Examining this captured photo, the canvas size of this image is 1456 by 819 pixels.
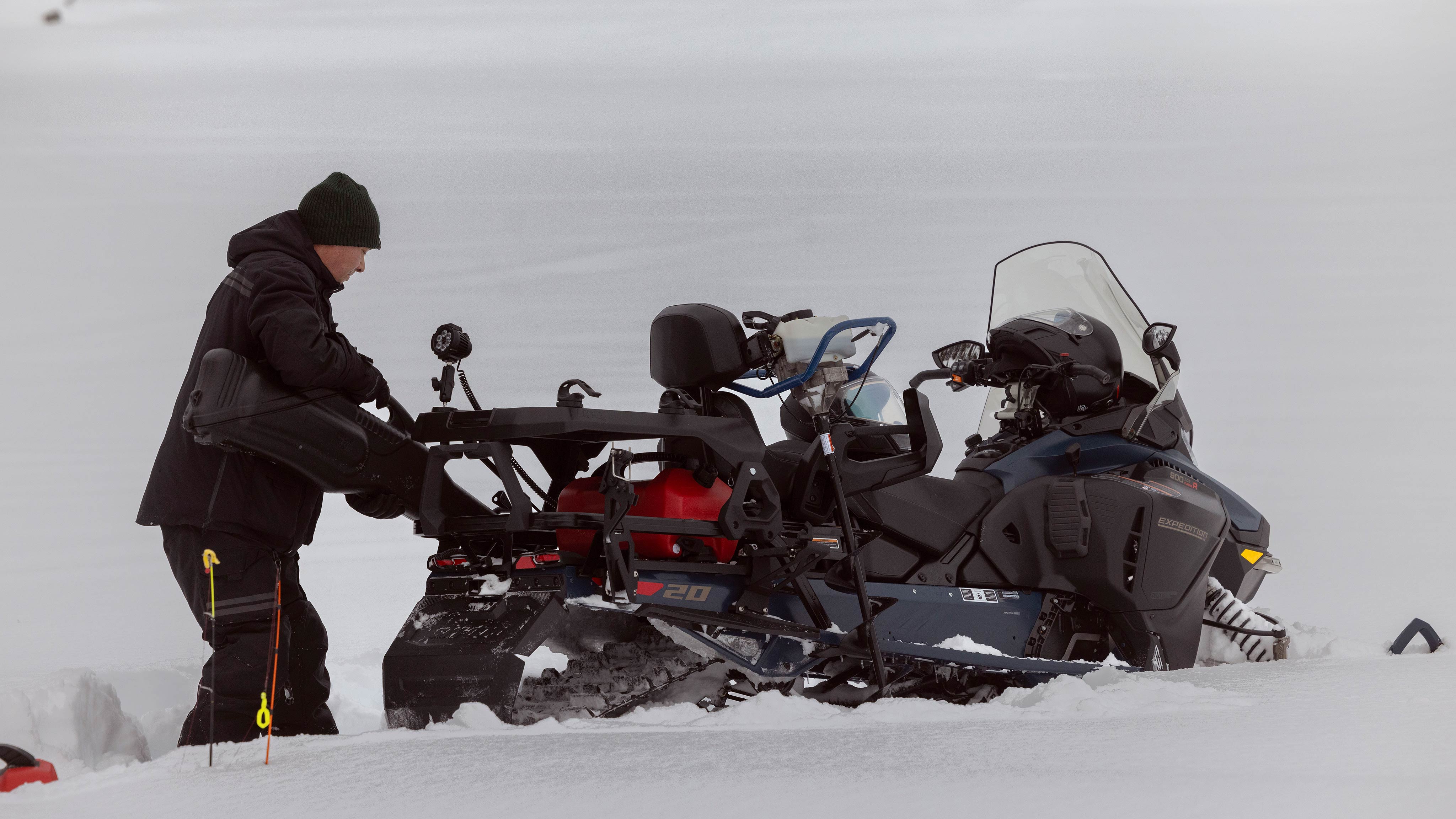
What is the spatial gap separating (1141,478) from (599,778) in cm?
210

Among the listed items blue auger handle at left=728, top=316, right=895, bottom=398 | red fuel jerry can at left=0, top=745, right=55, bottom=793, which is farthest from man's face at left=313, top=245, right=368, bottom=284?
red fuel jerry can at left=0, top=745, right=55, bottom=793

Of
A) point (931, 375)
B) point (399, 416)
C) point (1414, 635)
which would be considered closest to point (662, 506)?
point (399, 416)

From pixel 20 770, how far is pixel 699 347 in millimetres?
1683

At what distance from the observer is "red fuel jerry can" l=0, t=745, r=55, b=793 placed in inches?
78.5

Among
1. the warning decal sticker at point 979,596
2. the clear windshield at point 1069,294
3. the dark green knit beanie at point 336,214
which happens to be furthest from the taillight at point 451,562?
the clear windshield at point 1069,294

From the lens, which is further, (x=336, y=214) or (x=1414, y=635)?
(x=1414, y=635)

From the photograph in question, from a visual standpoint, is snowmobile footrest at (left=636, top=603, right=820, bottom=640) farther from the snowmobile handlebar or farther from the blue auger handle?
the snowmobile handlebar

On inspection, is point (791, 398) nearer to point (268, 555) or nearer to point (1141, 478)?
point (1141, 478)

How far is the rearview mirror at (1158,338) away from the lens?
3547 mm

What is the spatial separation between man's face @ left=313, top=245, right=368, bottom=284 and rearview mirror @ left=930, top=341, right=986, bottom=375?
1785 millimetres

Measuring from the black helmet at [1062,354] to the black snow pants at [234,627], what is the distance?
2231mm

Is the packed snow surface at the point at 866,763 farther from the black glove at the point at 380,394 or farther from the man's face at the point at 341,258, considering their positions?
the man's face at the point at 341,258

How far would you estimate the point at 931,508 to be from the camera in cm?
314

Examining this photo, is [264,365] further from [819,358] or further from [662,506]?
[819,358]
